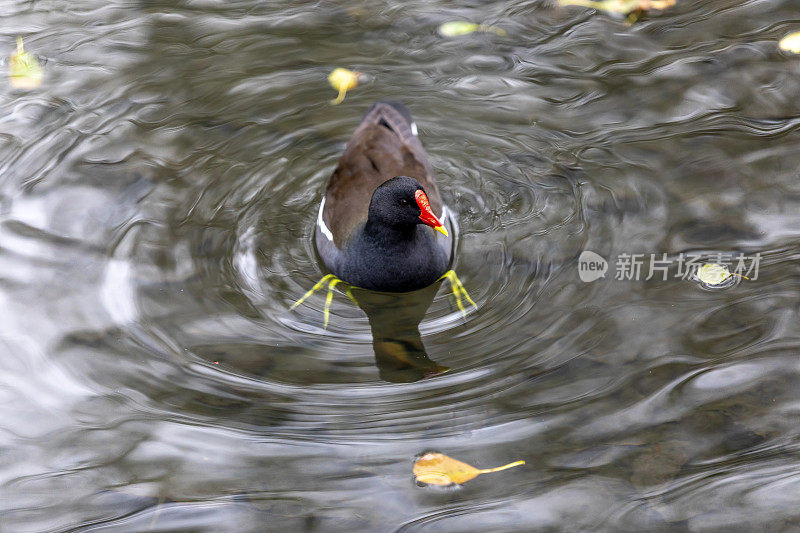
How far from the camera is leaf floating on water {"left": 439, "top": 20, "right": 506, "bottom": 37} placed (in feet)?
20.7

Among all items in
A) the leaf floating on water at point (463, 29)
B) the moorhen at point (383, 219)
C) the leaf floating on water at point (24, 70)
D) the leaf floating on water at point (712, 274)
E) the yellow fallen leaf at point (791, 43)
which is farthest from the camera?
the leaf floating on water at point (463, 29)

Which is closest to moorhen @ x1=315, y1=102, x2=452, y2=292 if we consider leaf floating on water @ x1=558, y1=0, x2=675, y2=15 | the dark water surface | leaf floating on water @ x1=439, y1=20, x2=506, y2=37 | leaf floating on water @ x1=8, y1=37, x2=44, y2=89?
the dark water surface

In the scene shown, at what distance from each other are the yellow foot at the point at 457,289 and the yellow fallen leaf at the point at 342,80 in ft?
6.34

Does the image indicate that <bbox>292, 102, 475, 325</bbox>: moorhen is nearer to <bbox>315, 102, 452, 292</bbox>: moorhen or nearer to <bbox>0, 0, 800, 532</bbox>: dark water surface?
<bbox>315, 102, 452, 292</bbox>: moorhen

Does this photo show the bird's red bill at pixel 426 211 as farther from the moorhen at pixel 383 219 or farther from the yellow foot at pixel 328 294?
the yellow foot at pixel 328 294

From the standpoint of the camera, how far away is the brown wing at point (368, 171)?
4.63 metres

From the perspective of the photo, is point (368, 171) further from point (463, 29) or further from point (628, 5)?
point (628, 5)

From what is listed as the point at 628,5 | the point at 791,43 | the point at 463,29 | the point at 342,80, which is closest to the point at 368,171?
the point at 342,80

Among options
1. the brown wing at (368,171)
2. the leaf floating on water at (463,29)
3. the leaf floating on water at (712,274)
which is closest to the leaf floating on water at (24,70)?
the brown wing at (368,171)

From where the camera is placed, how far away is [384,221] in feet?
14.3

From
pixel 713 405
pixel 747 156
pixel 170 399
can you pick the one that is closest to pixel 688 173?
pixel 747 156

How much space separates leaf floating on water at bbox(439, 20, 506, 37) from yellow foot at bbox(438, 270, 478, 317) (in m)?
2.49

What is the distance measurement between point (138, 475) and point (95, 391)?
22.0 inches

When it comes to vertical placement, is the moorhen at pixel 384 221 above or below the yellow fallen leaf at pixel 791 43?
below
